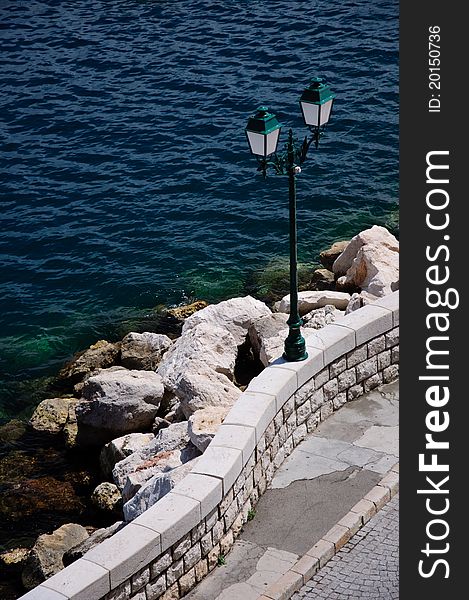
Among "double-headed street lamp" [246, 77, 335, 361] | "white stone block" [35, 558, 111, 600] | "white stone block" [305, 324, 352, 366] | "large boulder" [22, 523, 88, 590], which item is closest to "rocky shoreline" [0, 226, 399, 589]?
"large boulder" [22, 523, 88, 590]

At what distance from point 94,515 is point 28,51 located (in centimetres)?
2134

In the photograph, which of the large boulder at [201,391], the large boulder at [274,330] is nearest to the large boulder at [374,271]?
the large boulder at [274,330]

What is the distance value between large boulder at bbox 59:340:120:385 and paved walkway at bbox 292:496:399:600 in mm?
8238

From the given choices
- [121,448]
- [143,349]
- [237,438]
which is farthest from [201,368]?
[237,438]

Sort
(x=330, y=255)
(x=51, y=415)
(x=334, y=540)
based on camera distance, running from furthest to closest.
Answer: (x=330, y=255) → (x=51, y=415) → (x=334, y=540)

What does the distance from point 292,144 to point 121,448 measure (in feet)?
17.3

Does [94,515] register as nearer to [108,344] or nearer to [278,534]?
[278,534]

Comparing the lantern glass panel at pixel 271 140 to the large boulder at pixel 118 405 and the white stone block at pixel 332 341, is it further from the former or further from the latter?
the large boulder at pixel 118 405

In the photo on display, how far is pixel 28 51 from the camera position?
110 feet

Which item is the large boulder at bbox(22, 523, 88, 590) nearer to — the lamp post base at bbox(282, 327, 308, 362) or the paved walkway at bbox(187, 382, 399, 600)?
the paved walkway at bbox(187, 382, 399, 600)

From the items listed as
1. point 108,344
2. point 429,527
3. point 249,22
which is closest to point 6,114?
point 249,22

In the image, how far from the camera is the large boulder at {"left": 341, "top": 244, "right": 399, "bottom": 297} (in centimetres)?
1883

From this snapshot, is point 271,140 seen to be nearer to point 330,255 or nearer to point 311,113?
point 311,113

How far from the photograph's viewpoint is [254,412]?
12.4 metres
